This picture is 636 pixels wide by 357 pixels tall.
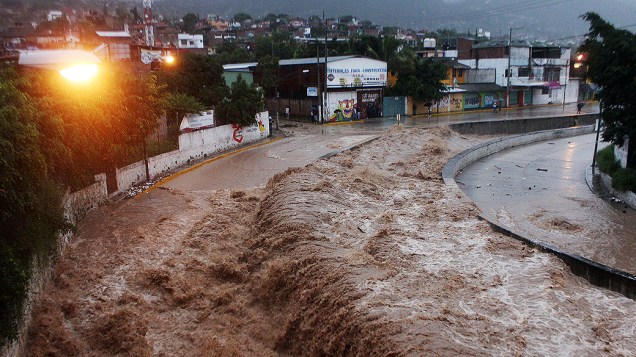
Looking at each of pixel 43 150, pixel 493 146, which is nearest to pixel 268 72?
pixel 493 146

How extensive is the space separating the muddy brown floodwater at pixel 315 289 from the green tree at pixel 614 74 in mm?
6198

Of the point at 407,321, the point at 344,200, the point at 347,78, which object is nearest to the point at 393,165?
the point at 344,200

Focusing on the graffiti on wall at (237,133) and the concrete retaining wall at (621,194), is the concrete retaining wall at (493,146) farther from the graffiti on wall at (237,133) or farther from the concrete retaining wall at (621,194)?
the graffiti on wall at (237,133)

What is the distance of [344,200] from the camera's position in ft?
51.0

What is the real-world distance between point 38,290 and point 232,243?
14.7 feet

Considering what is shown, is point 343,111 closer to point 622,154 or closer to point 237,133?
point 237,133

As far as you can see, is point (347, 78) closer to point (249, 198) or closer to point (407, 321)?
point (249, 198)

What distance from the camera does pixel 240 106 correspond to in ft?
90.4

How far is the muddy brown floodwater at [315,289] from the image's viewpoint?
8102mm

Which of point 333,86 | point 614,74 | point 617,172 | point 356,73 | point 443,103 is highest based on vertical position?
point 356,73

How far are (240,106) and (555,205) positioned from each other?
16.8 m

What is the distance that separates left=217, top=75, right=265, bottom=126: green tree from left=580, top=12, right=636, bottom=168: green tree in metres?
16.6

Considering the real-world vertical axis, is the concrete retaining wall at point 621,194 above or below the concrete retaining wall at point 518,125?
below

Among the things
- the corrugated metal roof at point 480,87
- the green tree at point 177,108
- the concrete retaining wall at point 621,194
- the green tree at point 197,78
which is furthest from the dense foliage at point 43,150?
the corrugated metal roof at point 480,87
